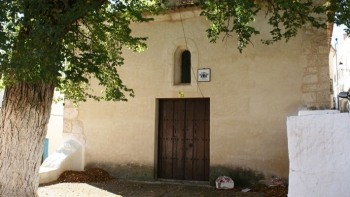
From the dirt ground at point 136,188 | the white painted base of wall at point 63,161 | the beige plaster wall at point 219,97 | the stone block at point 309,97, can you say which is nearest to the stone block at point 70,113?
the beige plaster wall at point 219,97

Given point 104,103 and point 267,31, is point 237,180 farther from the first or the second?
point 104,103

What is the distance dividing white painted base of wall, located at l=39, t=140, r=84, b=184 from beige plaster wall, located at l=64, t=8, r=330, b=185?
272 mm

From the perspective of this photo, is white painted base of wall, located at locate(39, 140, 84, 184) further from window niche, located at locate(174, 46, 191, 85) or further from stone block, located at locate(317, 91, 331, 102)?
stone block, located at locate(317, 91, 331, 102)

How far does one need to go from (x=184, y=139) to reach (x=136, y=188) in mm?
1658

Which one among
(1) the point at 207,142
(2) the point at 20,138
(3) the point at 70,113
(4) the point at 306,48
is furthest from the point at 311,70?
(3) the point at 70,113

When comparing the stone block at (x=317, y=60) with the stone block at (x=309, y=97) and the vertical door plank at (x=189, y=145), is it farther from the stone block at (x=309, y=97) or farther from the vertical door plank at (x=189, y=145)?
the vertical door plank at (x=189, y=145)

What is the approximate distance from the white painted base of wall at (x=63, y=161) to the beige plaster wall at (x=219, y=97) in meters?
0.27

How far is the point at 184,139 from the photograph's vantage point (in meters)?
8.25

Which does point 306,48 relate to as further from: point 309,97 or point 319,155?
point 319,155

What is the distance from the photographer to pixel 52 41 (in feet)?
14.5

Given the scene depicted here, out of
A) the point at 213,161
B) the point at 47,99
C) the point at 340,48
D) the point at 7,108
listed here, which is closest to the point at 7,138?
the point at 7,108

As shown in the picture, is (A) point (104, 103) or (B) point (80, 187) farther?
(A) point (104, 103)

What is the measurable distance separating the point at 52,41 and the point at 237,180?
503 cm

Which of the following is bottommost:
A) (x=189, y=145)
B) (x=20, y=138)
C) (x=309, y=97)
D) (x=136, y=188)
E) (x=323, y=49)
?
(x=136, y=188)
